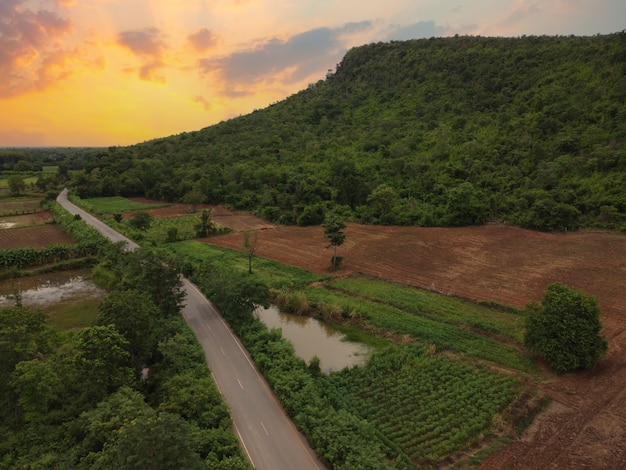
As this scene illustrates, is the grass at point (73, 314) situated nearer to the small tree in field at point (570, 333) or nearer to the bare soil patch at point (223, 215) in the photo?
the bare soil patch at point (223, 215)

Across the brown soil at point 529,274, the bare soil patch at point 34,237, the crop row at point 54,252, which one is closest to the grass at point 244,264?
the brown soil at point 529,274

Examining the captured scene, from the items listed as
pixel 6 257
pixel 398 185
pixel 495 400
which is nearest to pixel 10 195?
pixel 6 257

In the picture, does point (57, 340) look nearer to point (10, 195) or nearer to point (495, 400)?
point (495, 400)

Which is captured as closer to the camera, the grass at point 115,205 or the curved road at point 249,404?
the curved road at point 249,404

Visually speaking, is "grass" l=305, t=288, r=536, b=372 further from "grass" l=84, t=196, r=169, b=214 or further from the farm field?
"grass" l=84, t=196, r=169, b=214

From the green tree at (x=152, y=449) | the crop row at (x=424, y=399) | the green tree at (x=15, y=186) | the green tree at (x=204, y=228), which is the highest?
the green tree at (x=15, y=186)

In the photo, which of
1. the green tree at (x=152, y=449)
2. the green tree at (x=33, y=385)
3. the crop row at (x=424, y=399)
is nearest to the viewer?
the green tree at (x=152, y=449)
